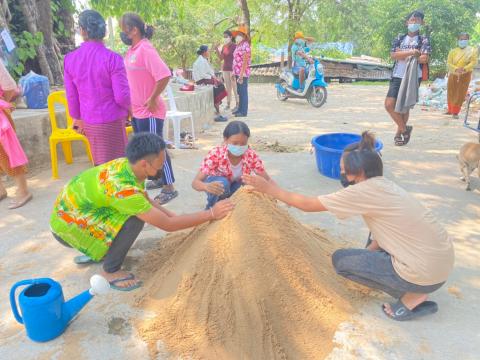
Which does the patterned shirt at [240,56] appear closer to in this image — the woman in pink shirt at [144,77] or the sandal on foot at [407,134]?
the sandal on foot at [407,134]

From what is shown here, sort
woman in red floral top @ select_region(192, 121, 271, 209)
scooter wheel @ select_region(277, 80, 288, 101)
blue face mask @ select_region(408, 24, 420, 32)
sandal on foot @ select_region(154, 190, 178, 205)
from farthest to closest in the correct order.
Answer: scooter wheel @ select_region(277, 80, 288, 101)
blue face mask @ select_region(408, 24, 420, 32)
sandal on foot @ select_region(154, 190, 178, 205)
woman in red floral top @ select_region(192, 121, 271, 209)

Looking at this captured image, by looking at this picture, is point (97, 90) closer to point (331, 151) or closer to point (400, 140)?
point (331, 151)

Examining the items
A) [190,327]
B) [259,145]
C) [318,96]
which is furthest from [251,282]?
[318,96]

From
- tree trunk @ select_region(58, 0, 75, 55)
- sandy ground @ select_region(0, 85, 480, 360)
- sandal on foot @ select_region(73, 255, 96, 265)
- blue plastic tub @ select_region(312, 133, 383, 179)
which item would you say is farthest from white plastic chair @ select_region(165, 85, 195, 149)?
tree trunk @ select_region(58, 0, 75, 55)

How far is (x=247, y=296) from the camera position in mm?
1948

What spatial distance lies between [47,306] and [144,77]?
211 centimetres

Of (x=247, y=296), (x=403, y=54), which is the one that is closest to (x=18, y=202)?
(x=247, y=296)

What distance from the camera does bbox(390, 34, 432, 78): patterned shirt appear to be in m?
4.99

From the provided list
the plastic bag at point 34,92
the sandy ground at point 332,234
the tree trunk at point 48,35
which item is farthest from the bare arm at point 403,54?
the tree trunk at point 48,35

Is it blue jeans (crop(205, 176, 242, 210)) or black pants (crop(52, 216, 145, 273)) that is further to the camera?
blue jeans (crop(205, 176, 242, 210))

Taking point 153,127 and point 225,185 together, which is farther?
point 153,127

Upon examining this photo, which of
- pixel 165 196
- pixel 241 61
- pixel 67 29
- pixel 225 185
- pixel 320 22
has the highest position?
pixel 320 22

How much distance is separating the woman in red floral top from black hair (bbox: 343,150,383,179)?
0.85 m

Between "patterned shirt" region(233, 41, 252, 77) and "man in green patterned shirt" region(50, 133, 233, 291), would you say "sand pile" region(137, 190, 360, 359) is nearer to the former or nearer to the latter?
"man in green patterned shirt" region(50, 133, 233, 291)
